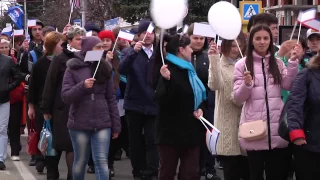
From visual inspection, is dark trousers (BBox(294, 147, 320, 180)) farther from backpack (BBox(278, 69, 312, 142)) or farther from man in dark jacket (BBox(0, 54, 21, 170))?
man in dark jacket (BBox(0, 54, 21, 170))

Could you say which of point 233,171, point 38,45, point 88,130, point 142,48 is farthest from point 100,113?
point 38,45

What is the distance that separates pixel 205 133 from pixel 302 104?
1.66 m

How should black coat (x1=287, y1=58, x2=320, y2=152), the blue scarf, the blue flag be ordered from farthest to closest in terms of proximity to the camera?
the blue flag, the blue scarf, black coat (x1=287, y1=58, x2=320, y2=152)

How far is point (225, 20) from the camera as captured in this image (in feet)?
27.6

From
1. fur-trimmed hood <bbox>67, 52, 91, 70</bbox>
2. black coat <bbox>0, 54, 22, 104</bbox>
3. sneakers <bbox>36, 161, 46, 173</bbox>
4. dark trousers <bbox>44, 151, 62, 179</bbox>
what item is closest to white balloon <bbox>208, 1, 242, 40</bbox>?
fur-trimmed hood <bbox>67, 52, 91, 70</bbox>

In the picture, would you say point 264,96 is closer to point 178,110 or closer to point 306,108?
point 306,108

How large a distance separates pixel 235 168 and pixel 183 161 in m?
0.55

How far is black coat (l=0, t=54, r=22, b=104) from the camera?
1278cm

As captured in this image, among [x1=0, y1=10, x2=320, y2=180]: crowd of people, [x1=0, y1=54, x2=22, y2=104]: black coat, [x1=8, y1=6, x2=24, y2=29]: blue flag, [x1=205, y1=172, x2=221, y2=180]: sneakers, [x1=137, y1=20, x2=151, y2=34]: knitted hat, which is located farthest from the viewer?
[x1=8, y1=6, x2=24, y2=29]: blue flag

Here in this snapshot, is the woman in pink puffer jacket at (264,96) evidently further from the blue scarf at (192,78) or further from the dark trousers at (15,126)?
the dark trousers at (15,126)

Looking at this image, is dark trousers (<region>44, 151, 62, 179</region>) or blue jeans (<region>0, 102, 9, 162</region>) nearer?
dark trousers (<region>44, 151, 62, 179</region>)

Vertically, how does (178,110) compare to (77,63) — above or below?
below

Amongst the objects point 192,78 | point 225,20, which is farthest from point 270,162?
A: point 225,20

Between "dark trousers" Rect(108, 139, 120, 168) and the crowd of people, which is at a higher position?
the crowd of people
